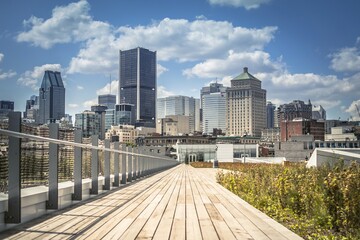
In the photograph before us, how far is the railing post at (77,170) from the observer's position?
8.52 meters

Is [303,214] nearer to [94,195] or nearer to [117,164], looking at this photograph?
[94,195]

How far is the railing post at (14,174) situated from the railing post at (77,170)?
9.12 ft

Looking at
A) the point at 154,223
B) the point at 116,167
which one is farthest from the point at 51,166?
the point at 116,167

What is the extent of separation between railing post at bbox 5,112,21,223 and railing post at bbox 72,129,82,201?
A: 2780mm

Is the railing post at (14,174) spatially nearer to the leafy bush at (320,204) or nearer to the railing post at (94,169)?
the leafy bush at (320,204)

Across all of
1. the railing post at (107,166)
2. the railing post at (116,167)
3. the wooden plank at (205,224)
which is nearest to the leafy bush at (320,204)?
the wooden plank at (205,224)

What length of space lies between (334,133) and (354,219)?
614ft

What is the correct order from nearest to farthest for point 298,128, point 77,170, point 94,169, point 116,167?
point 77,170 → point 94,169 → point 116,167 → point 298,128

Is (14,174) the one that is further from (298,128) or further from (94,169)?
(298,128)

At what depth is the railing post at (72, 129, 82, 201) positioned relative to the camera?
8.52m

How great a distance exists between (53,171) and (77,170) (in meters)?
1.54

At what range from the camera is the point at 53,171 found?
23.3 ft

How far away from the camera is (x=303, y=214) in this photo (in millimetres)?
7723

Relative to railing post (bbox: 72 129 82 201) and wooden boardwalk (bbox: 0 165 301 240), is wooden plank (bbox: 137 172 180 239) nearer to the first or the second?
wooden boardwalk (bbox: 0 165 301 240)
